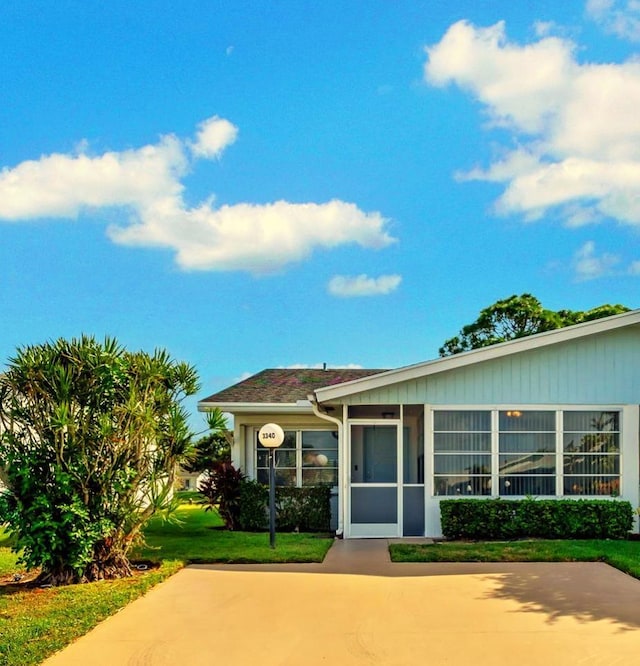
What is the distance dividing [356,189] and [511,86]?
16.3ft

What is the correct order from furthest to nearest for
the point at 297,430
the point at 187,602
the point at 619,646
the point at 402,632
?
the point at 297,430 → the point at 187,602 → the point at 402,632 → the point at 619,646

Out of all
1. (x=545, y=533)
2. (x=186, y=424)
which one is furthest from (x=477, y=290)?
(x=186, y=424)

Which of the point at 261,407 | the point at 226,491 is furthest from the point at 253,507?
the point at 261,407

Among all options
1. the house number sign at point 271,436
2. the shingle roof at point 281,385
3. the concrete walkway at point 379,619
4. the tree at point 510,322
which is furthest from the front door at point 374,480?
the tree at point 510,322

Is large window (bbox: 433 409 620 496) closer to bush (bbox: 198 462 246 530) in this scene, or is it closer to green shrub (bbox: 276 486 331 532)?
green shrub (bbox: 276 486 331 532)

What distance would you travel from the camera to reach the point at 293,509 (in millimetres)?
14281

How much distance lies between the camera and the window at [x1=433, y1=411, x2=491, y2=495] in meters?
13.0

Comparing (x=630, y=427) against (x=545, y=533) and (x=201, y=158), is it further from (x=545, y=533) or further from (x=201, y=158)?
(x=201, y=158)

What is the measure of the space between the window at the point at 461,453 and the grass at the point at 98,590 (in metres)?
2.42

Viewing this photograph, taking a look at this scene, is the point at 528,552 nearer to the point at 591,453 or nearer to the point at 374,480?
the point at 591,453

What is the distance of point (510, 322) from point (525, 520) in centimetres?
1783

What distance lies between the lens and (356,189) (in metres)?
17.8

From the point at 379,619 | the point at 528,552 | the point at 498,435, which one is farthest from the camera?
the point at 498,435

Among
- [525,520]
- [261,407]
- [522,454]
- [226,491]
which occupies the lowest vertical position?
[525,520]
